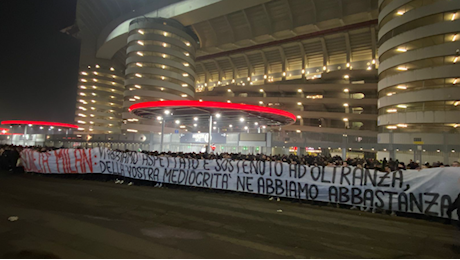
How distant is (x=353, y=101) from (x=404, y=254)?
146 ft

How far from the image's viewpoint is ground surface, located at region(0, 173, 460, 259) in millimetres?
4652

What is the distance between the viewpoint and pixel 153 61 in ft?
160

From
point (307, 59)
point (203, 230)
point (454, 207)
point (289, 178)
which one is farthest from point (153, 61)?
point (454, 207)

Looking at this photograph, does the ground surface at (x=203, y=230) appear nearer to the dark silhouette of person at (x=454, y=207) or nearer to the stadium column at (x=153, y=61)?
the dark silhouette of person at (x=454, y=207)

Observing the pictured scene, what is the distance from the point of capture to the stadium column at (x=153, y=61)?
49.0 meters

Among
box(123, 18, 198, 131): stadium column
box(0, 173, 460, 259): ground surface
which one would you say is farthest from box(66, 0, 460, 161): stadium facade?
box(0, 173, 460, 259): ground surface

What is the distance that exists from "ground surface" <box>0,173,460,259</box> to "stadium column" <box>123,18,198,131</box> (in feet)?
138

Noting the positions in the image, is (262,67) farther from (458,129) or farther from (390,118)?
(458,129)

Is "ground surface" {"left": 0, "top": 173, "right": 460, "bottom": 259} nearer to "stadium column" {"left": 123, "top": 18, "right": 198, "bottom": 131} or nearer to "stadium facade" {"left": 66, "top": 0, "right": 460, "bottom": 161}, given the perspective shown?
"stadium facade" {"left": 66, "top": 0, "right": 460, "bottom": 161}

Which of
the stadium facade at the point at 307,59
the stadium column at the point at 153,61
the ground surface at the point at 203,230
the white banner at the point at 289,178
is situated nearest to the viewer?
the ground surface at the point at 203,230

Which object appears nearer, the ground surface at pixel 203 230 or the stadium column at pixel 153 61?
the ground surface at pixel 203 230

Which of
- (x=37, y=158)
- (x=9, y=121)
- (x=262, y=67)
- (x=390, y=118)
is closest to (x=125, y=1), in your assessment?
(x=262, y=67)

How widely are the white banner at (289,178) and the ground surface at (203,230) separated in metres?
0.55

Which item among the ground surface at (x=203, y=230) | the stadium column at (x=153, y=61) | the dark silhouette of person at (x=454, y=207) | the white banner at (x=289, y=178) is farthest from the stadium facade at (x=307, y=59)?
the ground surface at (x=203, y=230)
